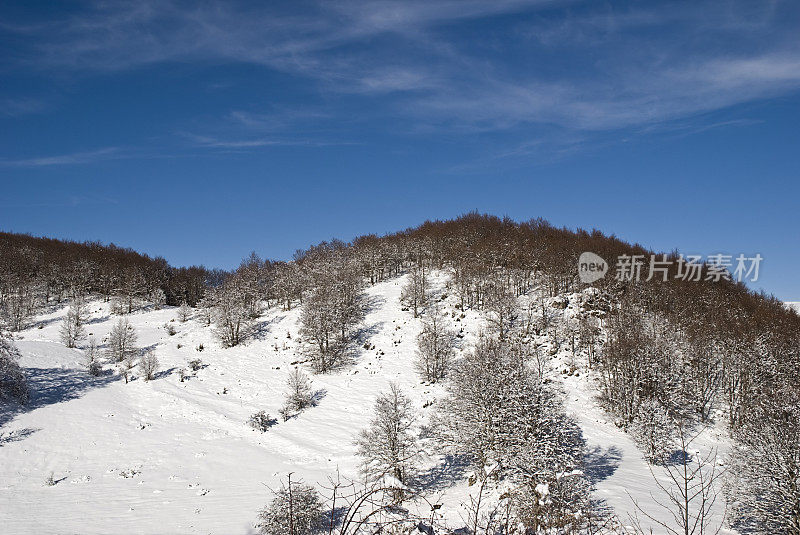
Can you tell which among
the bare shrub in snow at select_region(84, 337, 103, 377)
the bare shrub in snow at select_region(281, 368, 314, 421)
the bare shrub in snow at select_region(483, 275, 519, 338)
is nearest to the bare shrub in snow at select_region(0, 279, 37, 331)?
the bare shrub in snow at select_region(84, 337, 103, 377)

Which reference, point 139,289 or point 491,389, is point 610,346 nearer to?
point 491,389

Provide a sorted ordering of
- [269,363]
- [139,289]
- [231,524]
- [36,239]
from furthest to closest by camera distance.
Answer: [36,239], [139,289], [269,363], [231,524]

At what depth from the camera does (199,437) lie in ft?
130

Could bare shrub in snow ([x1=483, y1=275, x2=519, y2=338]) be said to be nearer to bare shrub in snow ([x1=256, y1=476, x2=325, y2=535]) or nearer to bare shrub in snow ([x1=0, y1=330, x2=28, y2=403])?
bare shrub in snow ([x1=256, y1=476, x2=325, y2=535])

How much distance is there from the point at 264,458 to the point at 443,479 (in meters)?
14.7

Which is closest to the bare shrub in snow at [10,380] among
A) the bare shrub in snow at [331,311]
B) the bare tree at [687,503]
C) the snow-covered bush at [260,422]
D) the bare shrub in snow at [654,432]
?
the snow-covered bush at [260,422]

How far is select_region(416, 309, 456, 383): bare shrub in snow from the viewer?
4978cm

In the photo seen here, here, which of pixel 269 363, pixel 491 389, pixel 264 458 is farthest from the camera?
pixel 269 363

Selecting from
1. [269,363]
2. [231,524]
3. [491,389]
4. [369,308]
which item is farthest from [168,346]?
[491,389]

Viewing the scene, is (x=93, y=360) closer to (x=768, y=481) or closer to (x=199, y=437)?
(x=199, y=437)

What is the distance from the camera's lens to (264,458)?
35.8 metres

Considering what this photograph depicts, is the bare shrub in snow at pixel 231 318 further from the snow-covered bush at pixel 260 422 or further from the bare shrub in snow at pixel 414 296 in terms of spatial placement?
the bare shrub in snow at pixel 414 296

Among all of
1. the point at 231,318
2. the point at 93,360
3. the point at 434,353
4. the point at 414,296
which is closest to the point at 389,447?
the point at 434,353

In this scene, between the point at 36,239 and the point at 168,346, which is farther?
the point at 36,239
